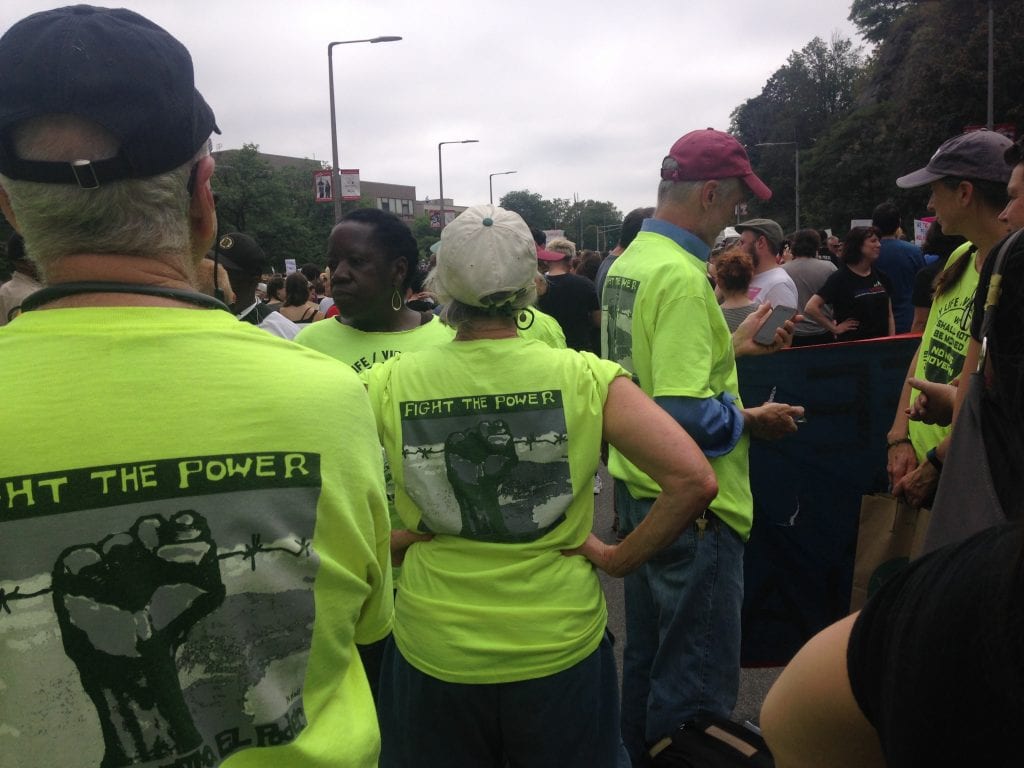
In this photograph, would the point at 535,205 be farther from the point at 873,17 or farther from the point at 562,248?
the point at 562,248

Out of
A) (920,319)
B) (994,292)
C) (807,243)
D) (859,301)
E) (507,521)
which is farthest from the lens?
(807,243)

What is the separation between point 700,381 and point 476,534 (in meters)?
0.93

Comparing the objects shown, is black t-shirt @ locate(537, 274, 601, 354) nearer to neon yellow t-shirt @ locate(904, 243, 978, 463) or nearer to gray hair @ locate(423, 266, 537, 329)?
neon yellow t-shirt @ locate(904, 243, 978, 463)

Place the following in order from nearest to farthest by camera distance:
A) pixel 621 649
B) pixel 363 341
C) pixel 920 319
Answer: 1. pixel 363 341
2. pixel 621 649
3. pixel 920 319

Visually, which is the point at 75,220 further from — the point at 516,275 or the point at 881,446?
the point at 881,446

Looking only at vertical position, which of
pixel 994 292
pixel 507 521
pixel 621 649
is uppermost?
pixel 994 292

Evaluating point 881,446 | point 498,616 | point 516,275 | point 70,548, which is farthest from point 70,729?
point 881,446

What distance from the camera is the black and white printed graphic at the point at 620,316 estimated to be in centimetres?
277

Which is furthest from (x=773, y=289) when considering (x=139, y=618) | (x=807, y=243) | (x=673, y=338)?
(x=139, y=618)

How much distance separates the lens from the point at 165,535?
40.7 inches

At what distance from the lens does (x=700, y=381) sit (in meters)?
2.53

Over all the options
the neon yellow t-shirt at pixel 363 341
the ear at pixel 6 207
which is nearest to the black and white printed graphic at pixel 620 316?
the neon yellow t-shirt at pixel 363 341

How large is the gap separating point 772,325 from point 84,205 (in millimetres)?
2747

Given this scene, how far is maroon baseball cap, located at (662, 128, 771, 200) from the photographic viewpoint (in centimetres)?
292
